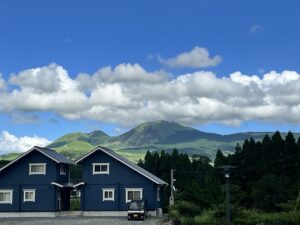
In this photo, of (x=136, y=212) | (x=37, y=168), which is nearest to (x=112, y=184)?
(x=136, y=212)

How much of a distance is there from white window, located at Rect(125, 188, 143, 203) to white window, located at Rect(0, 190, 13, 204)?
32.6ft

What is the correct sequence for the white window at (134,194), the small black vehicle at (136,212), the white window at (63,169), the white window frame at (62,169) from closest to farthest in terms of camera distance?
the small black vehicle at (136,212), the white window at (134,194), the white window frame at (62,169), the white window at (63,169)

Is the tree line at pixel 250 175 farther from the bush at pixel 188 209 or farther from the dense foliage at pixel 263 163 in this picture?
the bush at pixel 188 209

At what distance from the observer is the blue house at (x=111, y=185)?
44406 millimetres

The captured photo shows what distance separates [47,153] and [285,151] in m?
23.1

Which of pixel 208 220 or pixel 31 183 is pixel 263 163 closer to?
pixel 31 183

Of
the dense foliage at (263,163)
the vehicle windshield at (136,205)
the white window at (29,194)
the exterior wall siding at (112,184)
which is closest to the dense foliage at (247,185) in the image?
the dense foliage at (263,163)

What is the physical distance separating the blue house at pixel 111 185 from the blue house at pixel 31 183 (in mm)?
2247

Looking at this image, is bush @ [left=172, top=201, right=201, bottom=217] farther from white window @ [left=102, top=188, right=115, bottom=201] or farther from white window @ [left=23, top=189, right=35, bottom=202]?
white window @ [left=23, top=189, right=35, bottom=202]

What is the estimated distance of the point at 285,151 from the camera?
5241 cm

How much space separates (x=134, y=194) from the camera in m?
44.7

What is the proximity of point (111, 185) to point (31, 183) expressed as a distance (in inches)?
269

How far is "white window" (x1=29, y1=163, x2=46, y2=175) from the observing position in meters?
45.4

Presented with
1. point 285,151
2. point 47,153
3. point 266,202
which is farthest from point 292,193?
point 47,153
